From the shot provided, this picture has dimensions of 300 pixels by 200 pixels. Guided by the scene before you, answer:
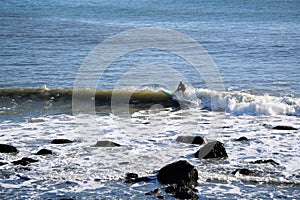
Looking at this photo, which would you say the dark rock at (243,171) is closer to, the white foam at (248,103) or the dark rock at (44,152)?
the dark rock at (44,152)

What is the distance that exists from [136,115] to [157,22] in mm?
30542

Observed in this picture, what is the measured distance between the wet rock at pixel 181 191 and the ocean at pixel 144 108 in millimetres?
155

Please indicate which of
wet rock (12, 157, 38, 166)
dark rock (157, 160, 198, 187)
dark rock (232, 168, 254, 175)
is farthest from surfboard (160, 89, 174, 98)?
dark rock (157, 160, 198, 187)

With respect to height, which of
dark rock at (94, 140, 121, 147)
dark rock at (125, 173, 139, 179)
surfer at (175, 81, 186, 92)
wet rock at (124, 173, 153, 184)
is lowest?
wet rock at (124, 173, 153, 184)

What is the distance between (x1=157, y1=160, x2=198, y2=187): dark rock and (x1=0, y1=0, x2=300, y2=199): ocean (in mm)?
240

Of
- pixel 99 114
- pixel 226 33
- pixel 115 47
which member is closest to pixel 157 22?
pixel 226 33

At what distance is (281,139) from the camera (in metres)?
12.2

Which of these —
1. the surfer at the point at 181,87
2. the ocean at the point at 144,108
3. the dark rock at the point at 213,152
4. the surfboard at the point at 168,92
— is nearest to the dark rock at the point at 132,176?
the ocean at the point at 144,108

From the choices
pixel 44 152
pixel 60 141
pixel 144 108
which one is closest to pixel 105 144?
pixel 60 141

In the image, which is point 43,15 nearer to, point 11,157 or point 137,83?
point 137,83

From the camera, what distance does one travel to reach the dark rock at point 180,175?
9180 millimetres

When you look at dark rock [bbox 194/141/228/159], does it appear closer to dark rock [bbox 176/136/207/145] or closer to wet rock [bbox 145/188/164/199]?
dark rock [bbox 176/136/207/145]

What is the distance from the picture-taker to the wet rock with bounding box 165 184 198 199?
8641mm

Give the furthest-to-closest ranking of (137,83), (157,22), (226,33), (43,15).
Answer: (43,15) → (157,22) → (226,33) → (137,83)
